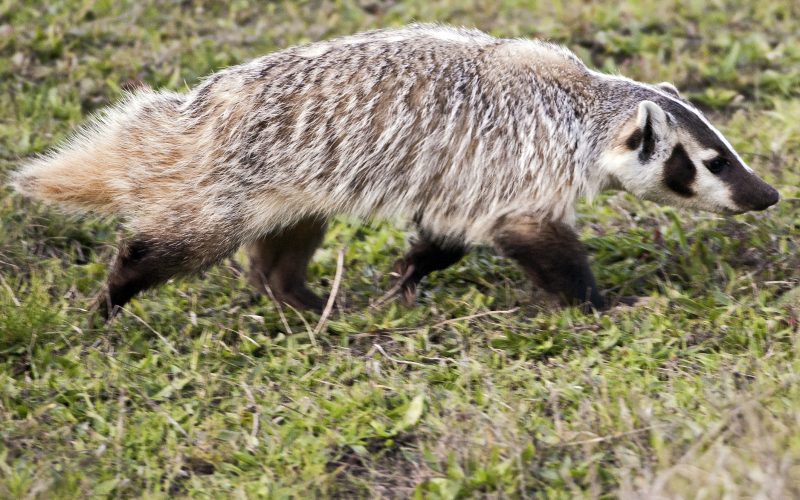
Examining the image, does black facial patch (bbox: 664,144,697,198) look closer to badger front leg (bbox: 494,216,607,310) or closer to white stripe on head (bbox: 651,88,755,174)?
white stripe on head (bbox: 651,88,755,174)

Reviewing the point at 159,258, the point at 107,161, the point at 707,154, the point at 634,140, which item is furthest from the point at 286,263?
the point at 707,154

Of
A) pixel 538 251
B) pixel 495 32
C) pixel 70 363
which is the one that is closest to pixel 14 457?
pixel 70 363

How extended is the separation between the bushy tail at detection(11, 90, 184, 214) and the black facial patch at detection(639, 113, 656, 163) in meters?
2.04

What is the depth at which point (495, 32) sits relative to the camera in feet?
24.0

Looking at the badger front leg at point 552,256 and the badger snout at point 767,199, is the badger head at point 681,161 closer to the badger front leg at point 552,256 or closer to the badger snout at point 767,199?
the badger snout at point 767,199

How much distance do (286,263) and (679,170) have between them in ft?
6.14

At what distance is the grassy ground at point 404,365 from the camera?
3.59m

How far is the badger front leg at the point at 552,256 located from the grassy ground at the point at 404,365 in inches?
4.2

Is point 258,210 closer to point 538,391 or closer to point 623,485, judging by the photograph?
point 538,391

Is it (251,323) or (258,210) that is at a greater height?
(258,210)

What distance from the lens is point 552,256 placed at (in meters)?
4.69

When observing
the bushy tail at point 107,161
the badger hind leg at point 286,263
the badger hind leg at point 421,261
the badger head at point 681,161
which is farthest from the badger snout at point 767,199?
the bushy tail at point 107,161

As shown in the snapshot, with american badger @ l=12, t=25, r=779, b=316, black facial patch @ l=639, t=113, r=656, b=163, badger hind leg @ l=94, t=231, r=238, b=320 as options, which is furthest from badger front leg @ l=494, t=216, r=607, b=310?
badger hind leg @ l=94, t=231, r=238, b=320

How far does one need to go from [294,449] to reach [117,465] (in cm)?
62
